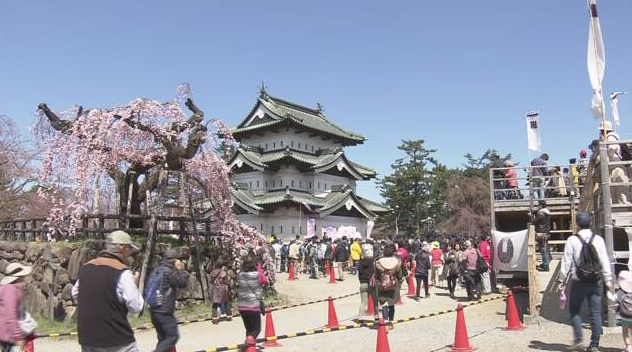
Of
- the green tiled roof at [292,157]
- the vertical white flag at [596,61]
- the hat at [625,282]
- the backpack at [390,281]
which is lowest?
the backpack at [390,281]

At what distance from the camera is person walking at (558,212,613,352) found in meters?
6.95

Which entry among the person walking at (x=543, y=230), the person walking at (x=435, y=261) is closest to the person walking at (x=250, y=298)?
the person walking at (x=543, y=230)

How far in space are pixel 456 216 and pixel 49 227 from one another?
41504 millimetres

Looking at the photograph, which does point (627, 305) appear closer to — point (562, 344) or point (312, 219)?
point (562, 344)

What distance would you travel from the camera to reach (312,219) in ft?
116

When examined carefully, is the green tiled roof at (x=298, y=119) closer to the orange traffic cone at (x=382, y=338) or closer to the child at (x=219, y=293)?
the child at (x=219, y=293)

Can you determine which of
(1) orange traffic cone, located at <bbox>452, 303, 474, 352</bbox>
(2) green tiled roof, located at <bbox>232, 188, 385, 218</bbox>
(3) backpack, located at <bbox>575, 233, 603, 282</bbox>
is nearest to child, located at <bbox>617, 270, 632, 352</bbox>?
(3) backpack, located at <bbox>575, 233, 603, 282</bbox>

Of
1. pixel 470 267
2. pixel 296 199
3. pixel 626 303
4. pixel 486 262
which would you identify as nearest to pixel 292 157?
pixel 296 199

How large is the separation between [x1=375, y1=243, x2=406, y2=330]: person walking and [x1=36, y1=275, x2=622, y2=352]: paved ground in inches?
27.1

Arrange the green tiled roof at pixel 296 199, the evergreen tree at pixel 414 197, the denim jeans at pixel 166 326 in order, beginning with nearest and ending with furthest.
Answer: the denim jeans at pixel 166 326 → the green tiled roof at pixel 296 199 → the evergreen tree at pixel 414 197

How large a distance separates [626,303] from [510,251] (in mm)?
5969

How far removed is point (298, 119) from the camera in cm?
3775

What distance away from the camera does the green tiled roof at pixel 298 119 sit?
37688mm

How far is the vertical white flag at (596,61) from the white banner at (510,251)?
3.39 metres
